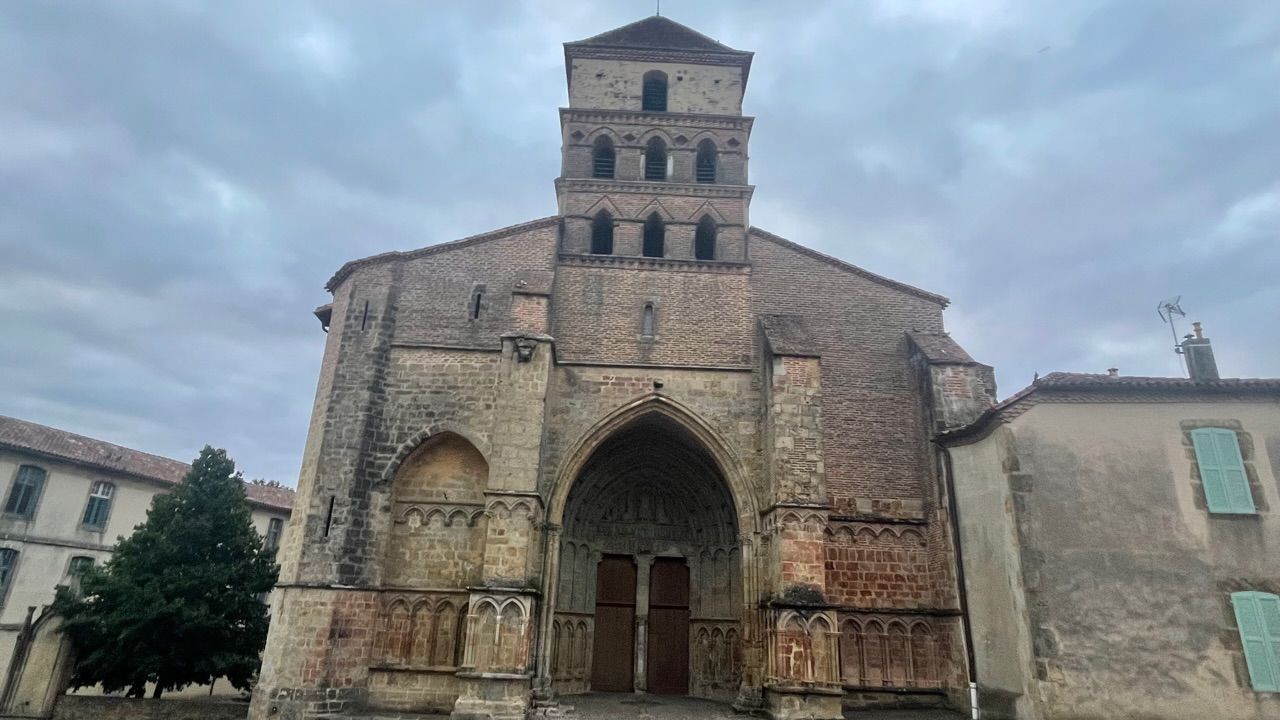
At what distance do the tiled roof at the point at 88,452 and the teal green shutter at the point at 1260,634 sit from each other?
21268 millimetres

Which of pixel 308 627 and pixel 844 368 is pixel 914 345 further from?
pixel 308 627

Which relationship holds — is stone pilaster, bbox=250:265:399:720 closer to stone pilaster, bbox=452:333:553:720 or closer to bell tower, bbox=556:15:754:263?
stone pilaster, bbox=452:333:553:720

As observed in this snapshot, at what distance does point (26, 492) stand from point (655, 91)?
2110cm

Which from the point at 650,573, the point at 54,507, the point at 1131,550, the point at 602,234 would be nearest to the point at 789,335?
the point at 602,234

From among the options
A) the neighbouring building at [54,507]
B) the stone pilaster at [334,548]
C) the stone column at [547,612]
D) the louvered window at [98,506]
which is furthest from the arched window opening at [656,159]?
the louvered window at [98,506]

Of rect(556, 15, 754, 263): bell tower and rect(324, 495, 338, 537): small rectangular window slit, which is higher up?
rect(556, 15, 754, 263): bell tower

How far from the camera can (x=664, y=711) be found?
12.3 metres

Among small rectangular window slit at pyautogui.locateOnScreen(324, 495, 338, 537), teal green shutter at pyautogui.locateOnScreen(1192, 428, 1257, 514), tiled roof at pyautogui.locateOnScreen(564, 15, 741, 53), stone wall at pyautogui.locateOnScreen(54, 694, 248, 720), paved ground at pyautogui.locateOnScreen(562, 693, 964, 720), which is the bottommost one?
stone wall at pyautogui.locateOnScreen(54, 694, 248, 720)

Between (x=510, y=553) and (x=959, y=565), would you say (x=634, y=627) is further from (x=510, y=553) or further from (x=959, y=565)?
(x=959, y=565)

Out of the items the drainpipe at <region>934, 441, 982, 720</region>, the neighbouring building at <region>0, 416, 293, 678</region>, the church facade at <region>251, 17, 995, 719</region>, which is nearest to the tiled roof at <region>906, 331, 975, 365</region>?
the church facade at <region>251, 17, 995, 719</region>

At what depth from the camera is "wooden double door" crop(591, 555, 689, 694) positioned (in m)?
14.8

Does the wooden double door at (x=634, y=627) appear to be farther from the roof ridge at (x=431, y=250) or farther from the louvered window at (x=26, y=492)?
the louvered window at (x=26, y=492)

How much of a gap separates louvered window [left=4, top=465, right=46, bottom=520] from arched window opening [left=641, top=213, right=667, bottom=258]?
60.7 ft

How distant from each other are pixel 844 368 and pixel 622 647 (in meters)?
Result: 7.73
